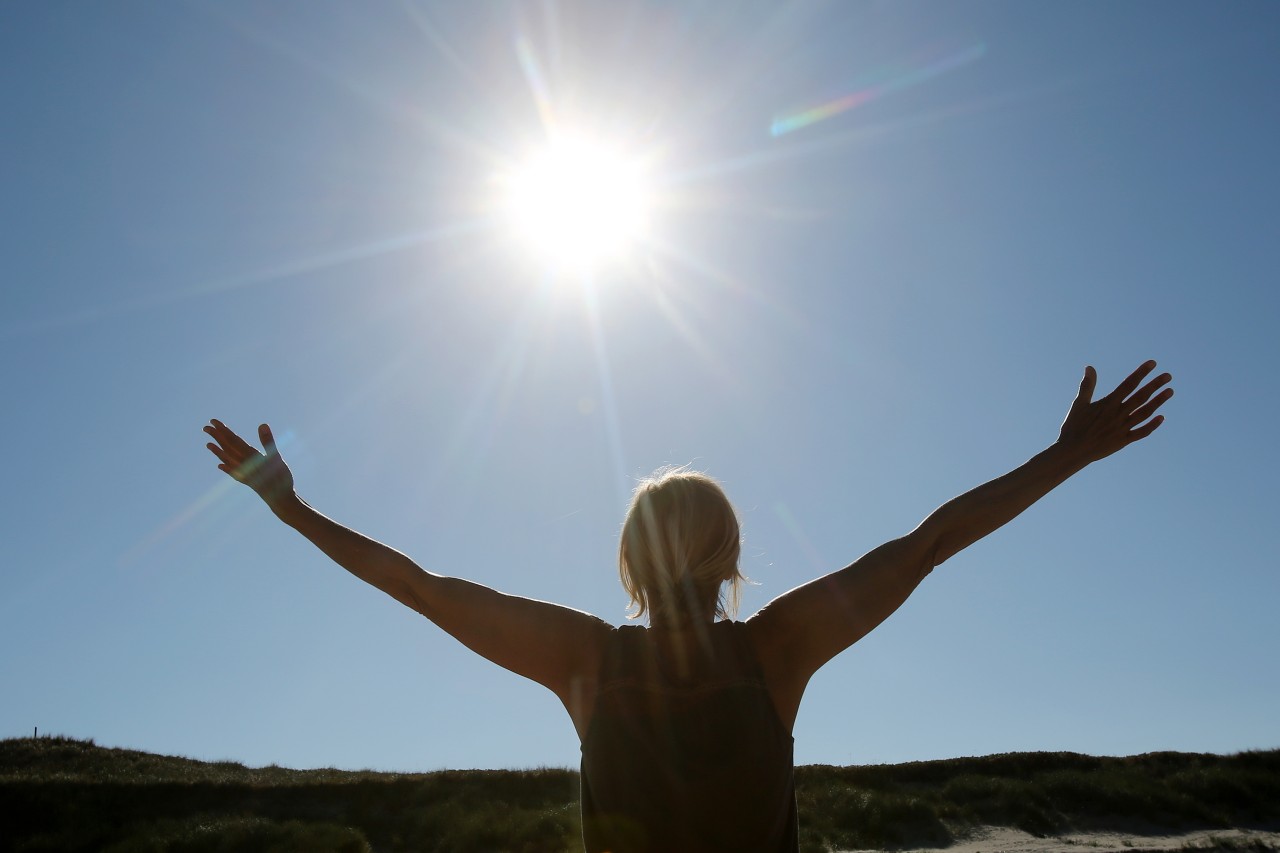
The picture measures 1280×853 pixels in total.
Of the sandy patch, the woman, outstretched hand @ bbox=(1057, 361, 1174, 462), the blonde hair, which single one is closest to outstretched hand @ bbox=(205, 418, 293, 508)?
the woman

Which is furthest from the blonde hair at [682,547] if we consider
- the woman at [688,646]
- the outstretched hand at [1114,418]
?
the outstretched hand at [1114,418]

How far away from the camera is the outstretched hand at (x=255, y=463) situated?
113 inches

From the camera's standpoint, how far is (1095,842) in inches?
787

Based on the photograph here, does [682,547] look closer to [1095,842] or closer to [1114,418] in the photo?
[1114,418]

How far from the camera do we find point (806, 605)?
218cm

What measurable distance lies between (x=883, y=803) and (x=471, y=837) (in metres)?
10.1

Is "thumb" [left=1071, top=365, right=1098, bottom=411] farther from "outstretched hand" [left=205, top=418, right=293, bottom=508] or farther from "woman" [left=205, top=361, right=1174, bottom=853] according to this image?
"outstretched hand" [left=205, top=418, right=293, bottom=508]

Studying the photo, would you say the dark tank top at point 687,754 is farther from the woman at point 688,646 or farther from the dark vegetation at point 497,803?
the dark vegetation at point 497,803

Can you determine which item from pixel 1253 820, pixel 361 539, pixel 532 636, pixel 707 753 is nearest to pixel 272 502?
pixel 361 539

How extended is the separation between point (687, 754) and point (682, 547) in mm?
519

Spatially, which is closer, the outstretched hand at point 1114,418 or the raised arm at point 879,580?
the raised arm at point 879,580

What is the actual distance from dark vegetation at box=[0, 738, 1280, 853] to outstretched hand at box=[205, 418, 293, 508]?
1695 cm

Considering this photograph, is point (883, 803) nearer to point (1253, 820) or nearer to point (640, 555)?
point (1253, 820)

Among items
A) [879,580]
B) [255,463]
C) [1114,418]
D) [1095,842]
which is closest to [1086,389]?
[1114,418]
